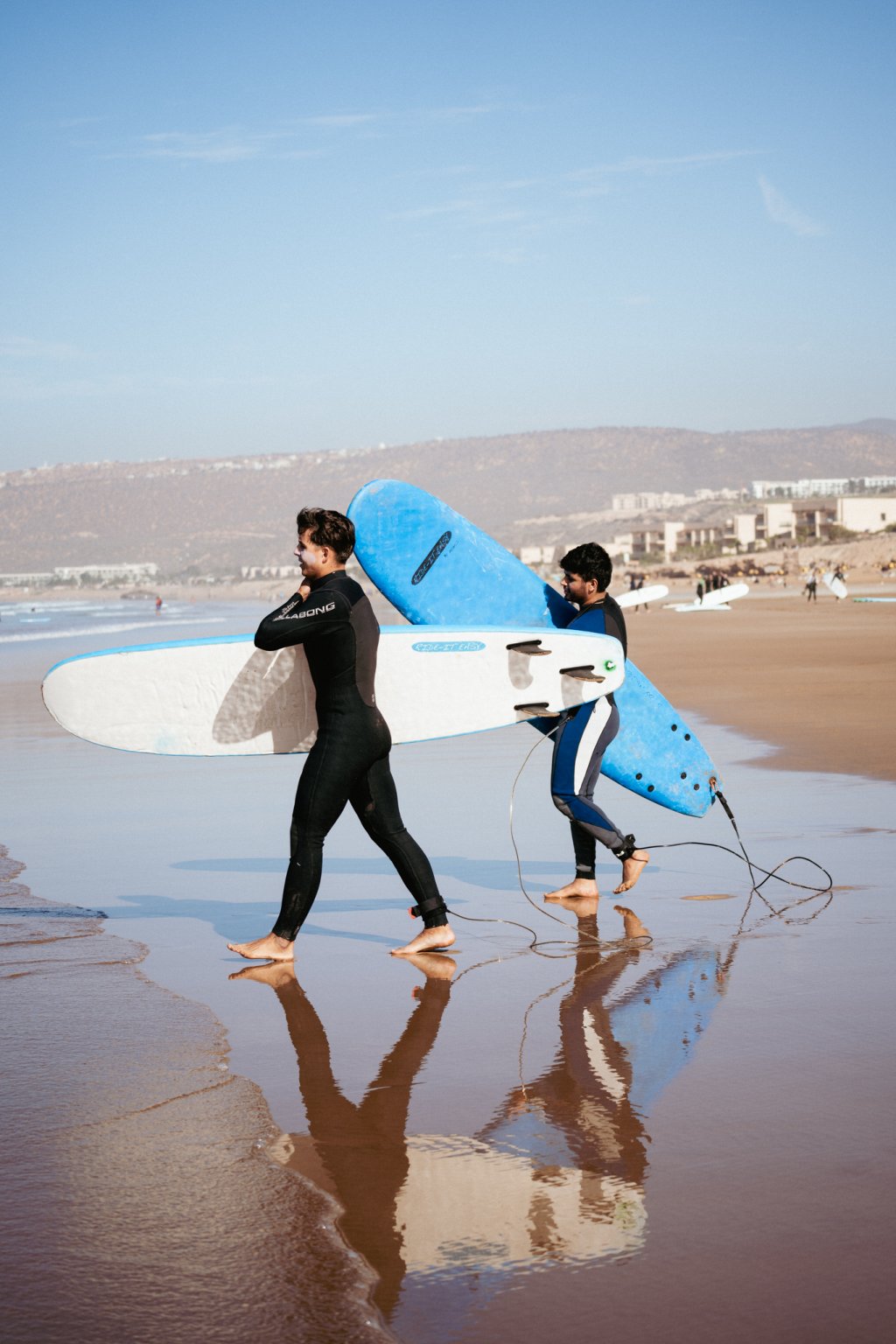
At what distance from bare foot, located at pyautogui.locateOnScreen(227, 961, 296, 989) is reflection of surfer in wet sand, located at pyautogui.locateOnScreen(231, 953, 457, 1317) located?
8 cm

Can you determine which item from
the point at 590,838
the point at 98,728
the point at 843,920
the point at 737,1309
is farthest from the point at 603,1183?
the point at 98,728

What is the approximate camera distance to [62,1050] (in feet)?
13.2

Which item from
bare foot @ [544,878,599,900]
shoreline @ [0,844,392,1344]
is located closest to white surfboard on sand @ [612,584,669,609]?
bare foot @ [544,878,599,900]

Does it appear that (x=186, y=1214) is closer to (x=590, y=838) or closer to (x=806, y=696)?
(x=590, y=838)

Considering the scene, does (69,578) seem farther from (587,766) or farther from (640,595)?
(587,766)

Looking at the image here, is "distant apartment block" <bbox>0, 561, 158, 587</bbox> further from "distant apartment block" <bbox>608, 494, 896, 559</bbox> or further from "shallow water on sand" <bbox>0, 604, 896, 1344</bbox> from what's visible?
"shallow water on sand" <bbox>0, 604, 896, 1344</bbox>

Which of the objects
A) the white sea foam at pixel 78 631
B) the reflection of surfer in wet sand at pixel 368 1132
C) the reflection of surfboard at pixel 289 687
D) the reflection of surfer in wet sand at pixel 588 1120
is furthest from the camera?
the white sea foam at pixel 78 631

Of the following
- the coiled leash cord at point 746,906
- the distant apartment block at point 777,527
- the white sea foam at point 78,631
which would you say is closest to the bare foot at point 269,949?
the coiled leash cord at point 746,906

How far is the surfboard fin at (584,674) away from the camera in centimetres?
595

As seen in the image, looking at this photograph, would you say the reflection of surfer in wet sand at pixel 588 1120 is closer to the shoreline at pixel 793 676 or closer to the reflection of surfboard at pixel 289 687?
the reflection of surfboard at pixel 289 687

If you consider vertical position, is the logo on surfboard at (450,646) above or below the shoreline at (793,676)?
A: above

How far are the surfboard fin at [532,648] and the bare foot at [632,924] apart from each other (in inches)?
42.7

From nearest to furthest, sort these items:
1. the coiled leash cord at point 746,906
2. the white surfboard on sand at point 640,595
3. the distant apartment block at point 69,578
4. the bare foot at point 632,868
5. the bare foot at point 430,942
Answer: the bare foot at point 430,942 → the coiled leash cord at point 746,906 → the bare foot at point 632,868 → the white surfboard on sand at point 640,595 → the distant apartment block at point 69,578

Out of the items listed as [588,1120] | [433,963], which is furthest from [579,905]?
[588,1120]
